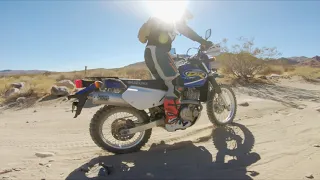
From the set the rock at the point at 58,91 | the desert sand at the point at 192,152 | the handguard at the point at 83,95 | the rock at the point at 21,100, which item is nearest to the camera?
the desert sand at the point at 192,152

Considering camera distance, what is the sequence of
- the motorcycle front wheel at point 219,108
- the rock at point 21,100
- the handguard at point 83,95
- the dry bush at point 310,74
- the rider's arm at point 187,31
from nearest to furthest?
the handguard at point 83,95, the rider's arm at point 187,31, the motorcycle front wheel at point 219,108, the rock at point 21,100, the dry bush at point 310,74

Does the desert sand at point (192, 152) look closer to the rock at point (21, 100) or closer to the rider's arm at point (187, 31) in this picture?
the rider's arm at point (187, 31)

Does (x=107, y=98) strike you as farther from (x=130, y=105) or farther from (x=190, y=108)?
(x=190, y=108)

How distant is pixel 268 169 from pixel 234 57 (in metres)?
13.3

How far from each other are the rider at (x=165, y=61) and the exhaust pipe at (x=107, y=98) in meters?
0.69

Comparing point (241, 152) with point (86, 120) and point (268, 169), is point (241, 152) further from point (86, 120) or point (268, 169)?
point (86, 120)

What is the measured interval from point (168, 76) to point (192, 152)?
1165 mm

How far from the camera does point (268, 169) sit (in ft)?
11.5

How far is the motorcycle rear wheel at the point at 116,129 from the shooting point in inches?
163

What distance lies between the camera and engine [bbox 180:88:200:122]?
460 centimetres

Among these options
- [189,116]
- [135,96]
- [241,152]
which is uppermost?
[135,96]

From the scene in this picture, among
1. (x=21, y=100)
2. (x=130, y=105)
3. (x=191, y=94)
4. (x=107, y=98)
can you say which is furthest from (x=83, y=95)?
(x=21, y=100)

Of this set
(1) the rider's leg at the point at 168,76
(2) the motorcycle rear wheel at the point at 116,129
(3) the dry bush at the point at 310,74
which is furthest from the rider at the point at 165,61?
(3) the dry bush at the point at 310,74

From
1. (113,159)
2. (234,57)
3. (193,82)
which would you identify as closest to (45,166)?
(113,159)
